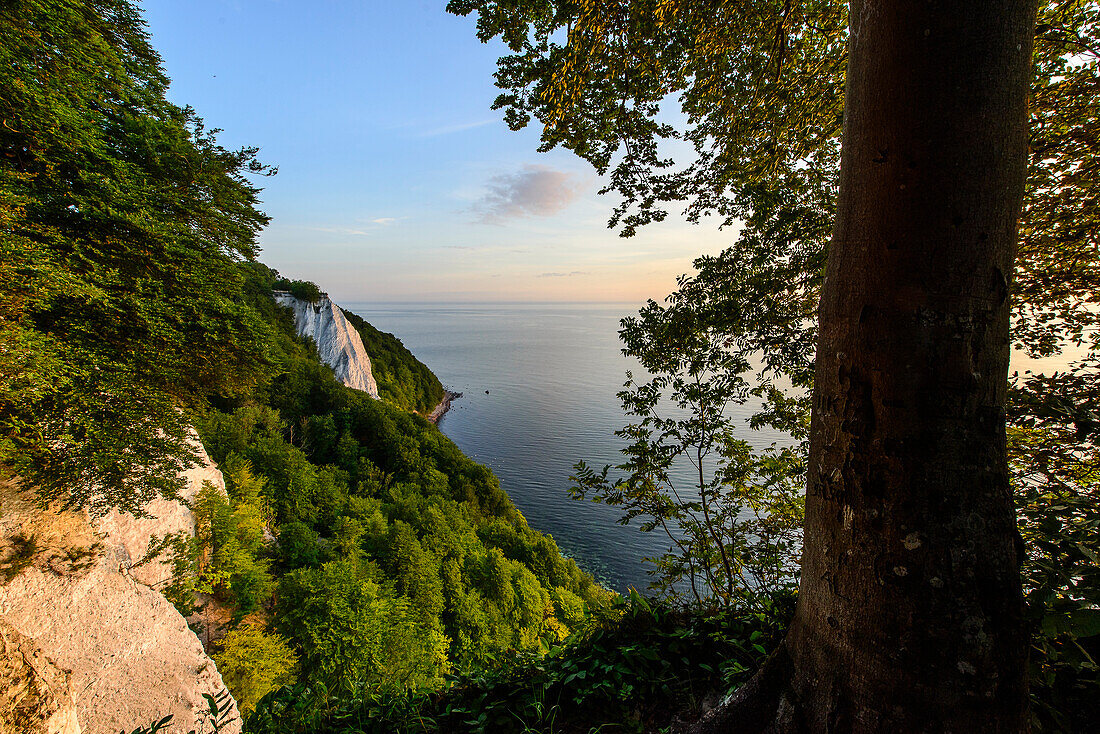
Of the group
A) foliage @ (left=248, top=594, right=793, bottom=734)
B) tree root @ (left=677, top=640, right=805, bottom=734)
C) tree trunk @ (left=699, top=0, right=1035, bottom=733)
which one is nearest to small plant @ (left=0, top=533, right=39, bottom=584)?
foliage @ (left=248, top=594, right=793, bottom=734)

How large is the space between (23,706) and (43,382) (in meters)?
4.62

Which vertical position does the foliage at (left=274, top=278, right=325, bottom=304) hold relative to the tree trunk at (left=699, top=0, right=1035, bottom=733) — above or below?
above

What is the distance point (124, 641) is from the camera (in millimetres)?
7570

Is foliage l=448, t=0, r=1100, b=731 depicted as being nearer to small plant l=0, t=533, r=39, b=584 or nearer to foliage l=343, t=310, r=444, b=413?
small plant l=0, t=533, r=39, b=584

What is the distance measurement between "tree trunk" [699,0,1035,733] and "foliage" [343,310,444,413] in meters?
53.1

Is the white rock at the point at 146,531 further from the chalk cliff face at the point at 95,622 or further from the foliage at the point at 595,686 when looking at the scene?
the foliage at the point at 595,686

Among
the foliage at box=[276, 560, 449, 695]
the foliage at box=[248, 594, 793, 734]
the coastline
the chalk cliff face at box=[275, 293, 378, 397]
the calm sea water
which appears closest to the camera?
the foliage at box=[248, 594, 793, 734]

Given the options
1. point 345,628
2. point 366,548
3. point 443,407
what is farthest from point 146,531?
point 443,407

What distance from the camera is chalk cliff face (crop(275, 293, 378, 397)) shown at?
43.0m

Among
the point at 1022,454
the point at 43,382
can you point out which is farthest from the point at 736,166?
the point at 43,382

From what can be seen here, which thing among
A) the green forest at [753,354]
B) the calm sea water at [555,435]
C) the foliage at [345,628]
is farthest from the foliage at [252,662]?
the calm sea water at [555,435]

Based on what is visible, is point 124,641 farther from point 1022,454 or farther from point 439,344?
point 439,344

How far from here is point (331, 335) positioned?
145 feet

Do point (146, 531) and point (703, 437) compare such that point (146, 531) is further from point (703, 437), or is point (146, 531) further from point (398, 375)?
point (398, 375)
